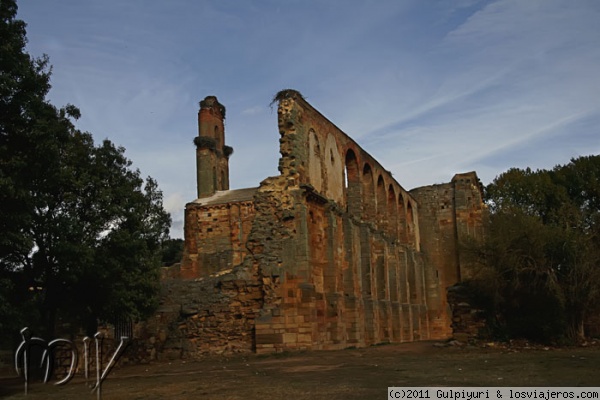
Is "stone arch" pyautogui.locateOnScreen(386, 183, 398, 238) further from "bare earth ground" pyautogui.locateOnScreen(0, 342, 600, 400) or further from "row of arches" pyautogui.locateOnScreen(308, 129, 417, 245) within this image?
→ "bare earth ground" pyautogui.locateOnScreen(0, 342, 600, 400)

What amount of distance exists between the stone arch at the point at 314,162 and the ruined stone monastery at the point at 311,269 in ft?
0.12

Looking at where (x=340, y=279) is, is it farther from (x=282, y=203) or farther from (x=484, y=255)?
(x=484, y=255)

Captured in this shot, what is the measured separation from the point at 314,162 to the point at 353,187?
533 cm

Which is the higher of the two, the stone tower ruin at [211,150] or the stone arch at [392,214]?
the stone tower ruin at [211,150]

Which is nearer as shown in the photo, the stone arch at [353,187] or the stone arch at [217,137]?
the stone arch at [353,187]

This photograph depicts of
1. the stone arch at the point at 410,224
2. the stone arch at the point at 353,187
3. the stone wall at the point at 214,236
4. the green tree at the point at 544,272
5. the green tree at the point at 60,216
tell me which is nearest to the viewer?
the green tree at the point at 60,216

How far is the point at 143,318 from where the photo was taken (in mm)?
17250

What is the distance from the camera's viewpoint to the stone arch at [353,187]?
83.4ft

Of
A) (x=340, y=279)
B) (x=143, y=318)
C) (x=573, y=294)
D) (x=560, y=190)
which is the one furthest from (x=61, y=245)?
(x=560, y=190)

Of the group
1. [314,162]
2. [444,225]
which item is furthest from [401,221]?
[314,162]

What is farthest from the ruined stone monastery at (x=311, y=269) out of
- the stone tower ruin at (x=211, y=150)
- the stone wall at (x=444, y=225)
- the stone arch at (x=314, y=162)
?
the stone tower ruin at (x=211, y=150)

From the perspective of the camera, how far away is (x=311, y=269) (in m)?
18.5

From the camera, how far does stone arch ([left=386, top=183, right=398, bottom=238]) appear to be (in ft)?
101

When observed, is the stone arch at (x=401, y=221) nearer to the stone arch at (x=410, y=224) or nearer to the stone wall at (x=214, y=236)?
the stone arch at (x=410, y=224)
